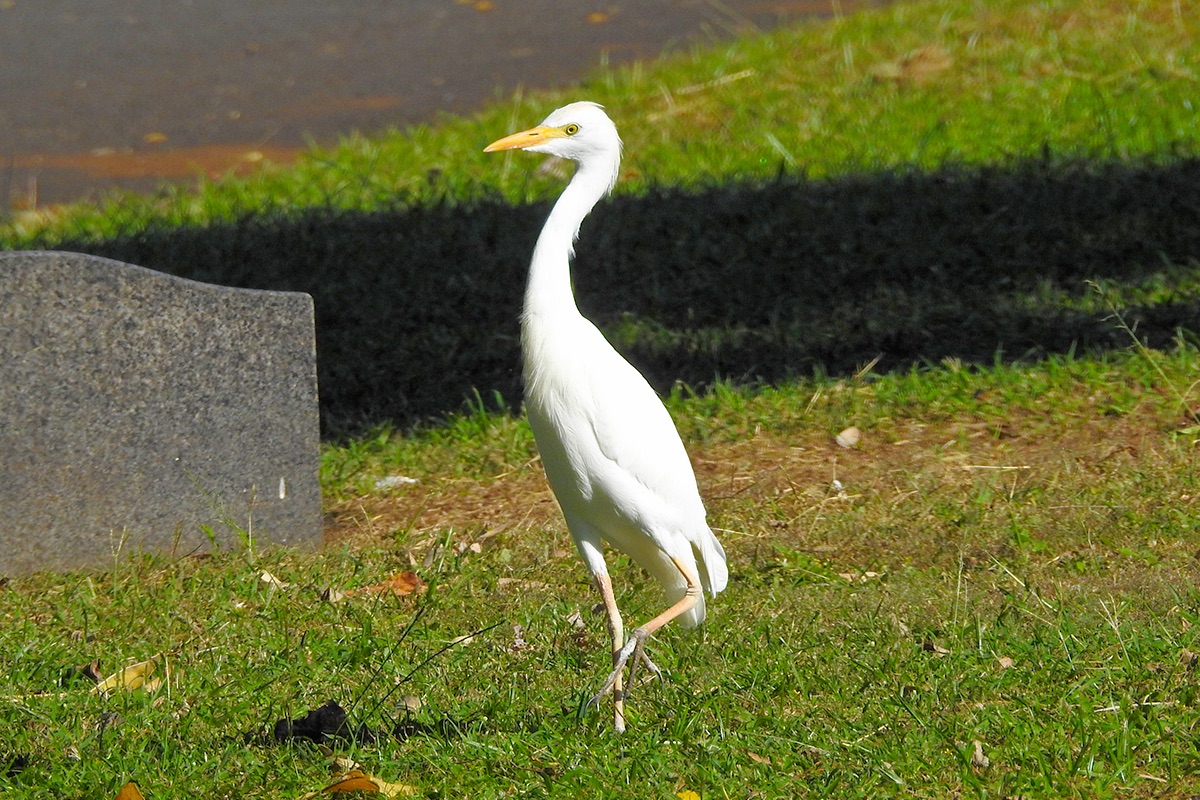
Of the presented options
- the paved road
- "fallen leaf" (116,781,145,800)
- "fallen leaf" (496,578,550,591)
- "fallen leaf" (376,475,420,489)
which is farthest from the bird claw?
the paved road

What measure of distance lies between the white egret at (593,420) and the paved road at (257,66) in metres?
5.27

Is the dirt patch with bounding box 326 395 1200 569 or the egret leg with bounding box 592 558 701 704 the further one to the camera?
the dirt patch with bounding box 326 395 1200 569

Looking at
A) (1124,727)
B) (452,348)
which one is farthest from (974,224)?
(1124,727)

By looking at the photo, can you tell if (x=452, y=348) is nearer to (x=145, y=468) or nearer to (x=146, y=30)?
(x=145, y=468)

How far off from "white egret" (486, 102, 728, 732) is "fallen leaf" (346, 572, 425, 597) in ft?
2.99

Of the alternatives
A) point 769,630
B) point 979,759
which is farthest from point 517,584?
point 979,759

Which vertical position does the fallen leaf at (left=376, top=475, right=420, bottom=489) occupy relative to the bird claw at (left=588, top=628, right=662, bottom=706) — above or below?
below

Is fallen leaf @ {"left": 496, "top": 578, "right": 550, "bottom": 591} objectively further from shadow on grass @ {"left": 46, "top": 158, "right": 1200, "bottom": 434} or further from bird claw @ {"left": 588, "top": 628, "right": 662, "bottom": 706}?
shadow on grass @ {"left": 46, "top": 158, "right": 1200, "bottom": 434}

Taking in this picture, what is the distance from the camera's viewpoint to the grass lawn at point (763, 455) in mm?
3174

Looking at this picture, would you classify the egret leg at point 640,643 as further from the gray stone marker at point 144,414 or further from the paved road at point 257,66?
the paved road at point 257,66

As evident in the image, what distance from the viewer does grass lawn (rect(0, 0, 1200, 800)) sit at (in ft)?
10.4

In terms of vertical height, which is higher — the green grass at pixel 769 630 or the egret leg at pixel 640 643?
the egret leg at pixel 640 643

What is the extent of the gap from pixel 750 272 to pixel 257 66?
4609 millimetres

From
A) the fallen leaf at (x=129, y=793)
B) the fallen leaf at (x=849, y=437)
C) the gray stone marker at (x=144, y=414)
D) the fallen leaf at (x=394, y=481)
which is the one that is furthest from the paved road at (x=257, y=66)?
the fallen leaf at (x=129, y=793)
